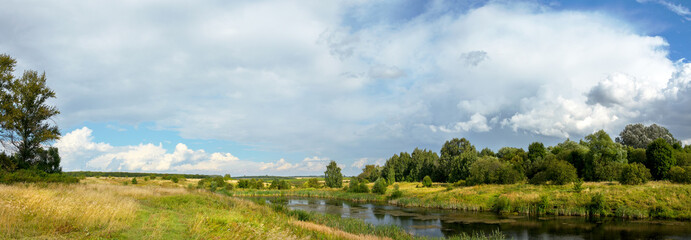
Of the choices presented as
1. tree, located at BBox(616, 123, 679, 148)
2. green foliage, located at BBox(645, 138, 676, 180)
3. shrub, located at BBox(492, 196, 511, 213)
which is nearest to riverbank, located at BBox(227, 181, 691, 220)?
shrub, located at BBox(492, 196, 511, 213)

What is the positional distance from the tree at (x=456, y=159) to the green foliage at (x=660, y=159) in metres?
31.0

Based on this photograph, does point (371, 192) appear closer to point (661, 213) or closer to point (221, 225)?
point (661, 213)

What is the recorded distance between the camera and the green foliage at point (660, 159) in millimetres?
45469

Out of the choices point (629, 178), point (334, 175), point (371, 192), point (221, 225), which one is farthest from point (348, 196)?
point (221, 225)

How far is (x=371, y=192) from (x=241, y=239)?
61.1m

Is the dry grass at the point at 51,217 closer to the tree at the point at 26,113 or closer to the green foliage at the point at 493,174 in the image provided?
the tree at the point at 26,113

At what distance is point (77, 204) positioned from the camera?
11703mm

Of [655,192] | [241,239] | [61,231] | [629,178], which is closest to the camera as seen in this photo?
[61,231]

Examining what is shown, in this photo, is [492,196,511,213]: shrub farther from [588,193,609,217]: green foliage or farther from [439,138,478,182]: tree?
[439,138,478,182]: tree

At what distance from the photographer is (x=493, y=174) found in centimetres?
5772

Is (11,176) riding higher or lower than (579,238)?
higher

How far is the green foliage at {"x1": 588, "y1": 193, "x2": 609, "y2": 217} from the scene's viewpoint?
3500 cm

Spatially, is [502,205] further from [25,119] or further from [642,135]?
[642,135]

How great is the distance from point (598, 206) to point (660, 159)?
19.0 m
